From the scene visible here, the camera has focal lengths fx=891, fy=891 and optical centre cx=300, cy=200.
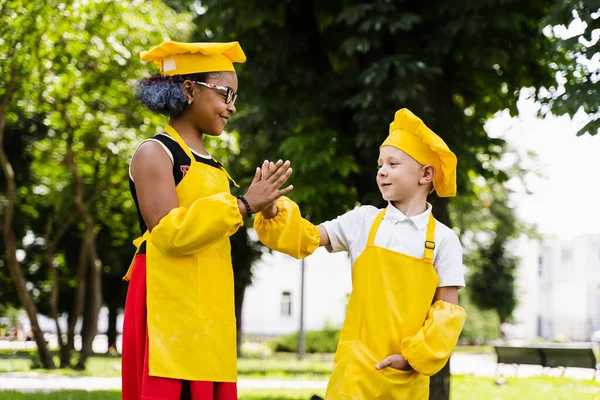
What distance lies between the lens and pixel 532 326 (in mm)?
72000

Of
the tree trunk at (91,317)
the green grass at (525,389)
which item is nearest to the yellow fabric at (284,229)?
the green grass at (525,389)

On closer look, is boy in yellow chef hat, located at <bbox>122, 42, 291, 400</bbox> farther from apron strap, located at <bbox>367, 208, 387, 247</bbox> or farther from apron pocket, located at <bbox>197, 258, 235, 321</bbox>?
apron strap, located at <bbox>367, 208, 387, 247</bbox>

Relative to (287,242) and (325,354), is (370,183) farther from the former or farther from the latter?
(325,354)

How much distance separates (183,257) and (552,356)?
14.2 metres

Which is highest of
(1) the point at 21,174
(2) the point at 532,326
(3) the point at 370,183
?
(1) the point at 21,174

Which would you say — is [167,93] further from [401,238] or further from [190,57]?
[401,238]

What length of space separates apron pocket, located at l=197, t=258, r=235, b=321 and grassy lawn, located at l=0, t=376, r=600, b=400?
23.8 ft

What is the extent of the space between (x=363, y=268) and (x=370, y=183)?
4.99 m

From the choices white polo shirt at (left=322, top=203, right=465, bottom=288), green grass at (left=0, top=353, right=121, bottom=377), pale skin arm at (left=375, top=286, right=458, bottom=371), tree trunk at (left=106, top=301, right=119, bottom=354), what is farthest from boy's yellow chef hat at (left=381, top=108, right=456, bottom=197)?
tree trunk at (left=106, top=301, right=119, bottom=354)

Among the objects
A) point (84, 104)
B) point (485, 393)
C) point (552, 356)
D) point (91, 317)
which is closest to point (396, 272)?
point (485, 393)

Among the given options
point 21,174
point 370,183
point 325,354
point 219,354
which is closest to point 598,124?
point 370,183

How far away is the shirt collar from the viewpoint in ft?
12.6

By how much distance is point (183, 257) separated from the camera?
10.9ft

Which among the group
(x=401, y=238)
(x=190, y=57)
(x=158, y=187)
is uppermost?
(x=190, y=57)
